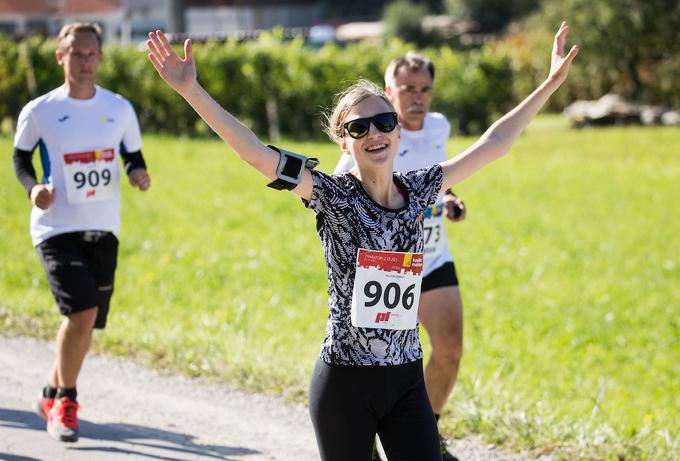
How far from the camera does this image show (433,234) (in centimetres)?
519

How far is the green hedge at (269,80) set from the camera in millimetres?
24766

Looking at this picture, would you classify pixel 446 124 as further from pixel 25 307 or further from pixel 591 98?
pixel 591 98

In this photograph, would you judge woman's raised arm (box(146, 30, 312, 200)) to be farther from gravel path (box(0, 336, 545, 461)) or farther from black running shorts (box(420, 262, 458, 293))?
gravel path (box(0, 336, 545, 461))

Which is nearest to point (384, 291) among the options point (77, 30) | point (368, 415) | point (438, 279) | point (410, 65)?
point (368, 415)

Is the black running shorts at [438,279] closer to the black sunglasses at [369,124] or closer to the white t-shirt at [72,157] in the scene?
the black sunglasses at [369,124]

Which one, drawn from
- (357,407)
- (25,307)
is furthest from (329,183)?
(25,307)

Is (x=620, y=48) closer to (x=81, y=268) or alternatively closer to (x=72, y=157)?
(x=72, y=157)

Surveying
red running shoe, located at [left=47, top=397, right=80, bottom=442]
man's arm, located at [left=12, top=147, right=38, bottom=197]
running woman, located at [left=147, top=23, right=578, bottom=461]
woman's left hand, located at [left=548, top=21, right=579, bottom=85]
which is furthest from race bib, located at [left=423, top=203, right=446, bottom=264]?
man's arm, located at [left=12, top=147, right=38, bottom=197]

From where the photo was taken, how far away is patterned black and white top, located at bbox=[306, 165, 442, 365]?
3578 mm

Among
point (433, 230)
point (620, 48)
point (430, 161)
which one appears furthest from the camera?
point (620, 48)

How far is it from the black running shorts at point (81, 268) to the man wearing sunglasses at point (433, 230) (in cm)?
154

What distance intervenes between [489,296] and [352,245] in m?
6.82

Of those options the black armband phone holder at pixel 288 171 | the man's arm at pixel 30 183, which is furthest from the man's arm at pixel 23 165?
the black armband phone holder at pixel 288 171

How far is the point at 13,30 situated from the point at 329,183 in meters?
35.6
